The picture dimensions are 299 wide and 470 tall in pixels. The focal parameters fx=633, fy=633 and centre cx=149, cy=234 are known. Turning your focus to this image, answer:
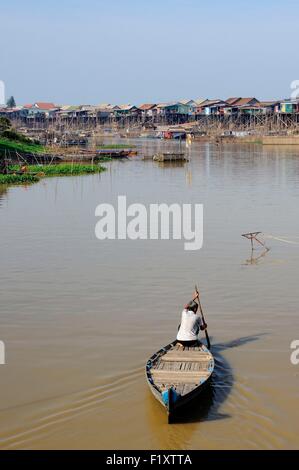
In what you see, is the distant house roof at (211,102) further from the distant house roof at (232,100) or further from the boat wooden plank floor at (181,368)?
the boat wooden plank floor at (181,368)

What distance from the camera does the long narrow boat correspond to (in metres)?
7.25

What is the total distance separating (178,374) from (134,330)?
102 inches

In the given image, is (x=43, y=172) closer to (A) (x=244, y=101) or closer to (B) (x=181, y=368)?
(B) (x=181, y=368)

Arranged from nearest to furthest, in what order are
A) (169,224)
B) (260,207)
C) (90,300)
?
(90,300), (169,224), (260,207)

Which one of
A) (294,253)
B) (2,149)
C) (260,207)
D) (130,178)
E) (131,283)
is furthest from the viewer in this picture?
(2,149)

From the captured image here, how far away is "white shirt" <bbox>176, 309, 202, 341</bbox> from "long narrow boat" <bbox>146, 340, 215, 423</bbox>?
0.43 ft

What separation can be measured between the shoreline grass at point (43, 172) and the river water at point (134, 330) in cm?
1032

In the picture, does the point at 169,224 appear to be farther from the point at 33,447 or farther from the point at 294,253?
the point at 33,447

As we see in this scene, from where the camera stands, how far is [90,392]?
8.26 m

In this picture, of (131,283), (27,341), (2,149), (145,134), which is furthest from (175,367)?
(145,134)

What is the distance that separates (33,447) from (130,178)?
29344 mm

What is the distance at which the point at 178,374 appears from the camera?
26.1ft

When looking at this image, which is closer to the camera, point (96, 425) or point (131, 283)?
point (96, 425)

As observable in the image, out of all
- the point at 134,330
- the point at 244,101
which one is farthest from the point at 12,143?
the point at 244,101
